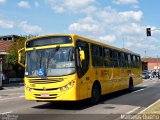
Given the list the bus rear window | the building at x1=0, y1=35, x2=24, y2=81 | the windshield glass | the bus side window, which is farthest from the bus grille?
the building at x1=0, y1=35, x2=24, y2=81

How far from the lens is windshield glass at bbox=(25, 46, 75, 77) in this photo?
14.7 metres

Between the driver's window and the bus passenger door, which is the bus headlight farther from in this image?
the driver's window

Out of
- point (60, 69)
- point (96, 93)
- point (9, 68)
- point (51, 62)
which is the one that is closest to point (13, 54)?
point (9, 68)

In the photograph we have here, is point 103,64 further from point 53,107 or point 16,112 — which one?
point 16,112

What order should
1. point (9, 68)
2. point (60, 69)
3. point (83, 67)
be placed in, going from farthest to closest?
1. point (9, 68)
2. point (83, 67)
3. point (60, 69)

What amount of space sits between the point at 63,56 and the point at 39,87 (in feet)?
5.18

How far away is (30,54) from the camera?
50.9ft

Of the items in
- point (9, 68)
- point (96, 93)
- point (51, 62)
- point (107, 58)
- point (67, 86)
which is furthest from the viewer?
point (9, 68)

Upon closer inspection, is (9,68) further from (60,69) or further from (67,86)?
(67,86)

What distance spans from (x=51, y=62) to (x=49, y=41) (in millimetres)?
1058

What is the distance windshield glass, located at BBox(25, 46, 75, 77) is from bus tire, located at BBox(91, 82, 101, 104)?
9.04 ft

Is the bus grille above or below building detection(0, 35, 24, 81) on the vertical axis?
below

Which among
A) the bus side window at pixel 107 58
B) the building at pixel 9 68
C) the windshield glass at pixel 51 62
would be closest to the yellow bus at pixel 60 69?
the windshield glass at pixel 51 62

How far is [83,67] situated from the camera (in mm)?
15555
